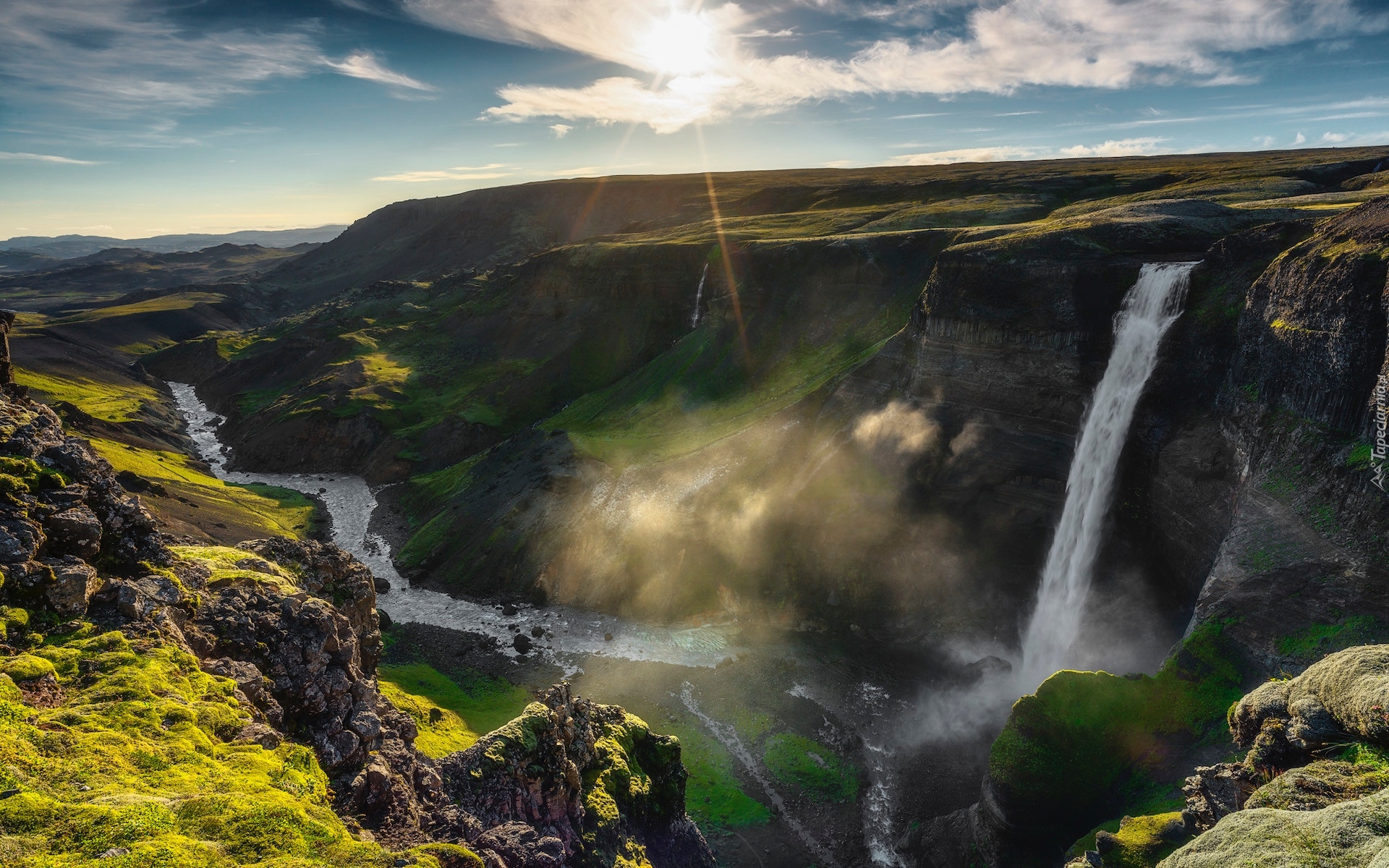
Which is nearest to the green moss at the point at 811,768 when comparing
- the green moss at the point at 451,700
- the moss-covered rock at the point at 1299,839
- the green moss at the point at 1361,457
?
the green moss at the point at 451,700

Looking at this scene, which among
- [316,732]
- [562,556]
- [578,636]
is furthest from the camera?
[562,556]

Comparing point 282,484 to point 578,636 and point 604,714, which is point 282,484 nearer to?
point 578,636

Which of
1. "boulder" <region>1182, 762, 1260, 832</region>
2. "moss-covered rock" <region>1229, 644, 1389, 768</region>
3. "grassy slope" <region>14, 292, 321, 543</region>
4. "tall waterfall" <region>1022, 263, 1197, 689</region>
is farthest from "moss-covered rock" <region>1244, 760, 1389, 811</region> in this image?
"grassy slope" <region>14, 292, 321, 543</region>

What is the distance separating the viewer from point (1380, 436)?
2884 cm

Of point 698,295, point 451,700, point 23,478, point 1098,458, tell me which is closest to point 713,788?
point 451,700

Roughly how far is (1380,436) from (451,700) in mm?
51964

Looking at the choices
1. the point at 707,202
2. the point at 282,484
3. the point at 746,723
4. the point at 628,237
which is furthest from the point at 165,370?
the point at 746,723

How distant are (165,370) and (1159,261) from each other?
180860 millimetres

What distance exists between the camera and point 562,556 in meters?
63.6

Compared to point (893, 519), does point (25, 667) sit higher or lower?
higher

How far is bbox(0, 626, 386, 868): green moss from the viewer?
1038 cm

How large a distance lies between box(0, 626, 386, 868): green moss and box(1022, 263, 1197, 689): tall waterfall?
44.0m

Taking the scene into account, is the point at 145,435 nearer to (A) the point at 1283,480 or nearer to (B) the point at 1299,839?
(B) the point at 1299,839

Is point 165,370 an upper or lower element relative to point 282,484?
upper
